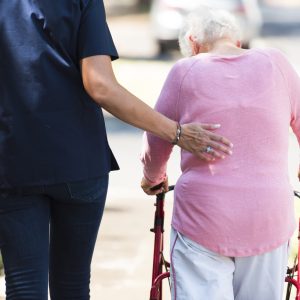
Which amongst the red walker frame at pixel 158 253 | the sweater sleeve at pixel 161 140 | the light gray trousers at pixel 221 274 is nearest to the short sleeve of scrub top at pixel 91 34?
the sweater sleeve at pixel 161 140

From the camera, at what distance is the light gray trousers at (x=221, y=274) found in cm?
→ 347

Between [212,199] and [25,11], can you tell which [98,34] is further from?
[212,199]

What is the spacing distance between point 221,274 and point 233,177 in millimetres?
373

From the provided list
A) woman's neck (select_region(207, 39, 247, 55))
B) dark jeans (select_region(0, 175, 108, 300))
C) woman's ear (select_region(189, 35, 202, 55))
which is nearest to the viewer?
dark jeans (select_region(0, 175, 108, 300))

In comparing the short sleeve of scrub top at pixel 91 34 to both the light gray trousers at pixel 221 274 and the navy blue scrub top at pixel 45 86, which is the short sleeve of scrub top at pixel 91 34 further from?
the light gray trousers at pixel 221 274

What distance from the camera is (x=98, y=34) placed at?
3195 millimetres

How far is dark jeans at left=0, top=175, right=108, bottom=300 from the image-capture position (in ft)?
10.7

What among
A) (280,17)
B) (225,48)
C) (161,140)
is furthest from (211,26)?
(280,17)

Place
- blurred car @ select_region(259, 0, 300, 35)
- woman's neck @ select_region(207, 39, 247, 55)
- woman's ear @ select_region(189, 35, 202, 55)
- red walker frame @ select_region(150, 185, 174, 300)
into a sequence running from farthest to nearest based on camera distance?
blurred car @ select_region(259, 0, 300, 35), red walker frame @ select_region(150, 185, 174, 300), woman's ear @ select_region(189, 35, 202, 55), woman's neck @ select_region(207, 39, 247, 55)

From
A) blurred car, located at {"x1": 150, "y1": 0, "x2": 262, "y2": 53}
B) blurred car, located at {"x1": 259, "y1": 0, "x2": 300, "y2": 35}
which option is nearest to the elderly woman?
blurred car, located at {"x1": 150, "y1": 0, "x2": 262, "y2": 53}

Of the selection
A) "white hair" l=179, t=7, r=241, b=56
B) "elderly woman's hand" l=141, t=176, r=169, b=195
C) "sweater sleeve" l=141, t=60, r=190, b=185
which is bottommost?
"elderly woman's hand" l=141, t=176, r=169, b=195

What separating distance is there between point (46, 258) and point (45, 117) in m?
0.53

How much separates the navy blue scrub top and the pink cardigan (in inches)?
14.9

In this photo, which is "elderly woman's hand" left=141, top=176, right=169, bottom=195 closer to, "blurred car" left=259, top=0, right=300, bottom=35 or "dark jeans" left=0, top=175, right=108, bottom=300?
"dark jeans" left=0, top=175, right=108, bottom=300
